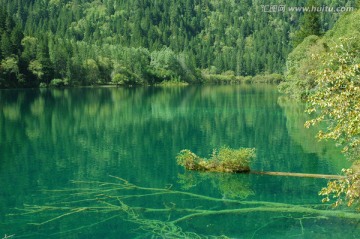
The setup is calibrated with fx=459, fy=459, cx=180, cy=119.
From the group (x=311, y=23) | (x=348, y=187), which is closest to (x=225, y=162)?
(x=348, y=187)

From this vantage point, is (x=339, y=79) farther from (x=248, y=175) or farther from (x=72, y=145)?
(x=72, y=145)

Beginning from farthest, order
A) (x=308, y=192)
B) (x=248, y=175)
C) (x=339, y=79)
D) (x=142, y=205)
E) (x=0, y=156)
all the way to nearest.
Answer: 1. (x=0, y=156)
2. (x=248, y=175)
3. (x=308, y=192)
4. (x=142, y=205)
5. (x=339, y=79)

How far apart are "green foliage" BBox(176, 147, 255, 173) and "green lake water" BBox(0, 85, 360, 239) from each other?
660 mm

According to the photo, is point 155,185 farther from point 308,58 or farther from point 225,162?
point 308,58

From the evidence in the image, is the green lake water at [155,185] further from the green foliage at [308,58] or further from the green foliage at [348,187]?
the green foliage at [308,58]

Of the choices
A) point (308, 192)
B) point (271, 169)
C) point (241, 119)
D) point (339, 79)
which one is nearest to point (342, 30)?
point (241, 119)

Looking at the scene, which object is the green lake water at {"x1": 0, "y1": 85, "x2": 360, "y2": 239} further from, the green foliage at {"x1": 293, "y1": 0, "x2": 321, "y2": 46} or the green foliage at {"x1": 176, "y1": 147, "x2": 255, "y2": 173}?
the green foliage at {"x1": 293, "y1": 0, "x2": 321, "y2": 46}

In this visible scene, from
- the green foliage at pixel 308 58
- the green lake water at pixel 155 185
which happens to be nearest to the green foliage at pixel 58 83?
the green foliage at pixel 308 58

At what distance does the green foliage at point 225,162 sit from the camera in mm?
27062

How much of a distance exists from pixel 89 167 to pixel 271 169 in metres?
11.9

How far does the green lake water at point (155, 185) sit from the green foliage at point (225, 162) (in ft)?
2.17

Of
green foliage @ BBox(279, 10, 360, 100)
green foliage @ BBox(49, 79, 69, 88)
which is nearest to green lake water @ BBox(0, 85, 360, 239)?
green foliage @ BBox(279, 10, 360, 100)

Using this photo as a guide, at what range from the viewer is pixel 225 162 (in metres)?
27.5

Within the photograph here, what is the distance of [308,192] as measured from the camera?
2322 cm
